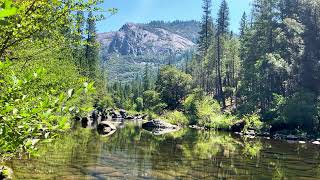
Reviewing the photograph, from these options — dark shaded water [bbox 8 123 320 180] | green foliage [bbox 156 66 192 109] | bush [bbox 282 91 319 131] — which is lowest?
dark shaded water [bbox 8 123 320 180]

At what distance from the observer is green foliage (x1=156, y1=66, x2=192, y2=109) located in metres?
81.6

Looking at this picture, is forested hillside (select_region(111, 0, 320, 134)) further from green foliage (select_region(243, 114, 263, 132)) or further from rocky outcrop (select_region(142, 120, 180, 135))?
rocky outcrop (select_region(142, 120, 180, 135))

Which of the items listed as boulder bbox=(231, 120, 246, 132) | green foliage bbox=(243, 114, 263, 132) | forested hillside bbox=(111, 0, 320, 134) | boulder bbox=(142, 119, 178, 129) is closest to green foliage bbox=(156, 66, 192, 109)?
forested hillside bbox=(111, 0, 320, 134)

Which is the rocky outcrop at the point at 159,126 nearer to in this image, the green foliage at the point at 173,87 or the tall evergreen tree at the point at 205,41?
the green foliage at the point at 173,87

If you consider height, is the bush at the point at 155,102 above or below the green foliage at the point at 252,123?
above

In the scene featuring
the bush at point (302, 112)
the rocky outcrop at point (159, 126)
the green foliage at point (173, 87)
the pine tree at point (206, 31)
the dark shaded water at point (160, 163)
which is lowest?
the rocky outcrop at point (159, 126)

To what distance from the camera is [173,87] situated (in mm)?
82250

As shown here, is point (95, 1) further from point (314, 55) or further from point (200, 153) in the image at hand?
point (314, 55)

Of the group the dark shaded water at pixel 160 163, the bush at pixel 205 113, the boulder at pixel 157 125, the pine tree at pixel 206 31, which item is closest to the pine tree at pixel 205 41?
the pine tree at pixel 206 31

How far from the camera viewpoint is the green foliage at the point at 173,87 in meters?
81.6

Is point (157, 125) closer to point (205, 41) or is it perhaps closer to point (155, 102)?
point (155, 102)

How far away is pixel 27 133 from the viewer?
3.43 m

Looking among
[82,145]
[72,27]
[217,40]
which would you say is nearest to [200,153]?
[82,145]

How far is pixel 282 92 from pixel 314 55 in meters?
8.18
